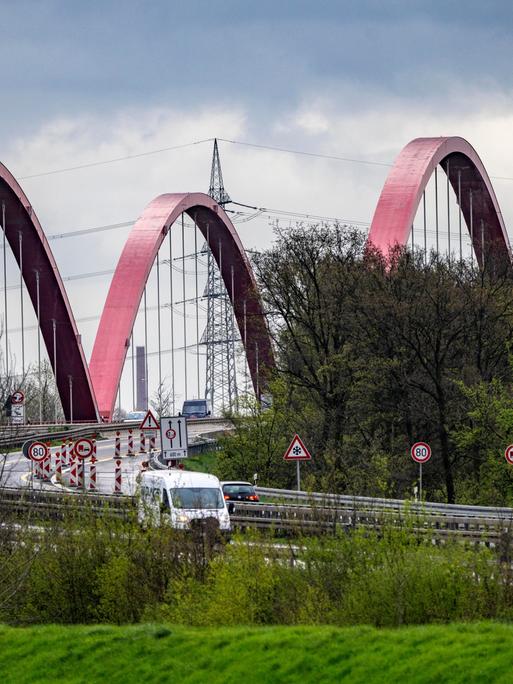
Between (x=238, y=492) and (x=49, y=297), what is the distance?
86.3 feet

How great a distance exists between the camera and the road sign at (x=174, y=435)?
40531 millimetres

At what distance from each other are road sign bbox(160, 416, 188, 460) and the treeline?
639 cm

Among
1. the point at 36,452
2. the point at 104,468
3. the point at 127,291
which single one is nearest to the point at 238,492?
the point at 36,452

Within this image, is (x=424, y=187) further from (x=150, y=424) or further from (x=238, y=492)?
(x=150, y=424)

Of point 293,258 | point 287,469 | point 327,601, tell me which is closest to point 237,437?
point 287,469

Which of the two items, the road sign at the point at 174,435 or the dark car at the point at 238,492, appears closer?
the road sign at the point at 174,435

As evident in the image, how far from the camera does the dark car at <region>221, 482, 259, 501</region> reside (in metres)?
40.7

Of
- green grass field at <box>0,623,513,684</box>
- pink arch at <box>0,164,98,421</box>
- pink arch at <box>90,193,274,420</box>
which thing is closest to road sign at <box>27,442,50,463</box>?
green grass field at <box>0,623,513,684</box>

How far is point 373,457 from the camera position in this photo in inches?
1742

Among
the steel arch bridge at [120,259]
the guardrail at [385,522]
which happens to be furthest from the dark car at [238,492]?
the steel arch bridge at [120,259]

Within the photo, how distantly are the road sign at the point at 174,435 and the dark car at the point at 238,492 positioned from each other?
5.05ft

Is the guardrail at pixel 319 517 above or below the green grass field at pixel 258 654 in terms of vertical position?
above

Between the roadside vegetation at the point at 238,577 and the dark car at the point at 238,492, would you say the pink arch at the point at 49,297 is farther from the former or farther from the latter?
the roadside vegetation at the point at 238,577

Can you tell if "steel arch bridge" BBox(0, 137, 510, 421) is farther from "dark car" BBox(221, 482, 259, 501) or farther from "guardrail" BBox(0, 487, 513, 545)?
"guardrail" BBox(0, 487, 513, 545)
